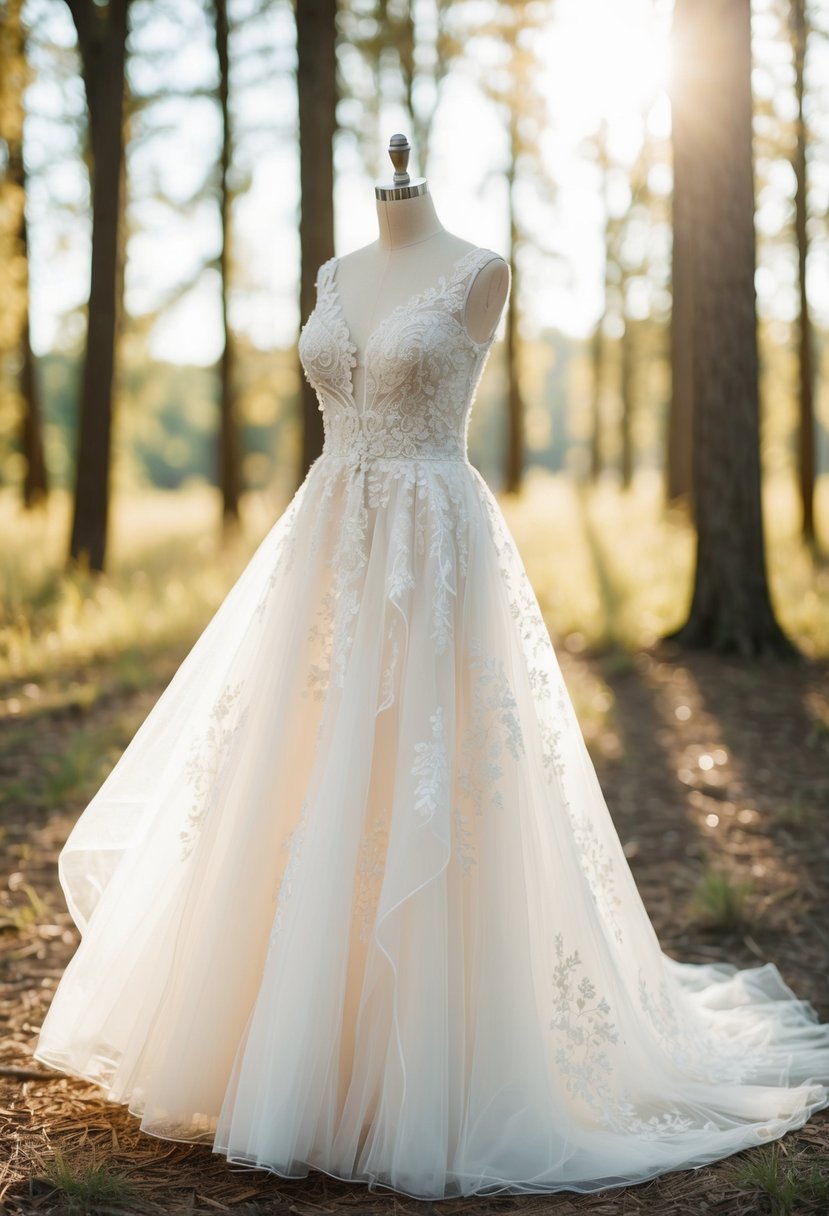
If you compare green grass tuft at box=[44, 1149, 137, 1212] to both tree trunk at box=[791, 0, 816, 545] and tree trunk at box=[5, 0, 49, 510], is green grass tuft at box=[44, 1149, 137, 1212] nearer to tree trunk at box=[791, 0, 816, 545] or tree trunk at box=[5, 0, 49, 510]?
tree trunk at box=[791, 0, 816, 545]

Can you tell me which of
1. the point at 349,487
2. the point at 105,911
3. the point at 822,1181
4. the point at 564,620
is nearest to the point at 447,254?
the point at 349,487

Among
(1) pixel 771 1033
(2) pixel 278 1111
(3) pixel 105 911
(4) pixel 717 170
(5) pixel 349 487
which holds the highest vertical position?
(4) pixel 717 170

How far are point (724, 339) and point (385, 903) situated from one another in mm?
6035

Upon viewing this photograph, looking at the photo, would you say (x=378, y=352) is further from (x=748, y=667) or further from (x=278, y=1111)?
(x=748, y=667)

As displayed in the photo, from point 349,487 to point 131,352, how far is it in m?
13.1

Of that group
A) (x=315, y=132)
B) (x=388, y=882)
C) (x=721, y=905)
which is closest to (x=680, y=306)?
(x=315, y=132)

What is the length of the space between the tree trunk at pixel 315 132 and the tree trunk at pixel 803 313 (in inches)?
199

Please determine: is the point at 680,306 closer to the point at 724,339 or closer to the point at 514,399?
the point at 514,399

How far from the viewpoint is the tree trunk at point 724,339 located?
7.00m

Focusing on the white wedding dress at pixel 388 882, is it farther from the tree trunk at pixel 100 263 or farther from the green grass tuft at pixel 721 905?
the tree trunk at pixel 100 263

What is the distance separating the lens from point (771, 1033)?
3287 mm

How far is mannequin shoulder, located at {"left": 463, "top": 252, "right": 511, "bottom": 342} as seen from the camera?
9.16 ft

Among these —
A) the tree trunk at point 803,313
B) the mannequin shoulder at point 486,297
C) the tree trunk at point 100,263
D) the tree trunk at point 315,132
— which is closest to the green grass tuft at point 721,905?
the mannequin shoulder at point 486,297

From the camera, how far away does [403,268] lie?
9.51ft
